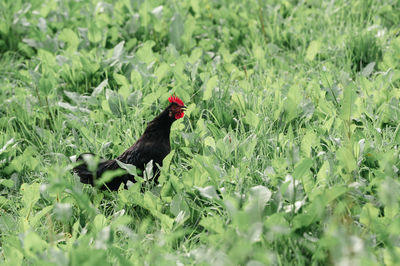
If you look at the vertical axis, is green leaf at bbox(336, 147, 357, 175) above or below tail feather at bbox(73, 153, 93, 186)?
above

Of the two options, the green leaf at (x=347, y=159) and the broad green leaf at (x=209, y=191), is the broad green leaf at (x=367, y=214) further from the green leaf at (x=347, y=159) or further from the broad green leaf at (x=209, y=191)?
the broad green leaf at (x=209, y=191)

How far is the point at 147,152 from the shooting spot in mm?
3195

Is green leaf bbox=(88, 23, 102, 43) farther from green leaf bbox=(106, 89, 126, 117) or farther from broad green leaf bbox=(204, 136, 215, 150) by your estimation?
broad green leaf bbox=(204, 136, 215, 150)

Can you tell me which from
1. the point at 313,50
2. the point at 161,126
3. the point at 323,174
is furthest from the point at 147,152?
the point at 313,50

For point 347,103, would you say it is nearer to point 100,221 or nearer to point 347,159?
point 347,159

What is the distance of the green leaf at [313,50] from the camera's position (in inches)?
174

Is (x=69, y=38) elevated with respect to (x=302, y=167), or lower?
lower

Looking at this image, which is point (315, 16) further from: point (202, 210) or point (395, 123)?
point (202, 210)

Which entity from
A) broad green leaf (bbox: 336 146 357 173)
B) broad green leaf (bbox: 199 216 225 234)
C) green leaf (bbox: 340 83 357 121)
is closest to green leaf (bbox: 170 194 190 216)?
broad green leaf (bbox: 199 216 225 234)

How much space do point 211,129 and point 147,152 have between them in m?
0.47

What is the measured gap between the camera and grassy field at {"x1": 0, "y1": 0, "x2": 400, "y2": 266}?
2.35 m

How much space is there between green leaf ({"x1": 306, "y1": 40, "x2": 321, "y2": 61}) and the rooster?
1546mm

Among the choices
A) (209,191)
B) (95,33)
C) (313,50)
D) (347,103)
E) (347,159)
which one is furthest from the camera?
(95,33)

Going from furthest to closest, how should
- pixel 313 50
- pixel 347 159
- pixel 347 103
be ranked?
pixel 313 50
pixel 347 103
pixel 347 159
